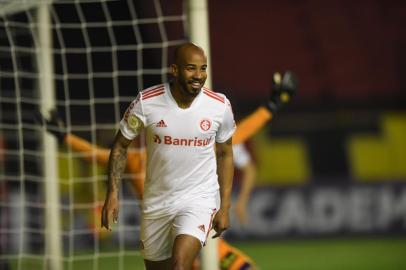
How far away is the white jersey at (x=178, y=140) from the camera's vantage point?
5.09 m

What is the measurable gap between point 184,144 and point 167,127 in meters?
0.12

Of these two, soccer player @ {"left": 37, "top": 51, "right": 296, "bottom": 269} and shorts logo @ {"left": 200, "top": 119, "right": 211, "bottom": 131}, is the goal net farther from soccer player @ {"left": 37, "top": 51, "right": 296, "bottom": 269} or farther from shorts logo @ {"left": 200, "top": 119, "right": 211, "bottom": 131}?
shorts logo @ {"left": 200, "top": 119, "right": 211, "bottom": 131}

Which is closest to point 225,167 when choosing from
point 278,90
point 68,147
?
point 278,90

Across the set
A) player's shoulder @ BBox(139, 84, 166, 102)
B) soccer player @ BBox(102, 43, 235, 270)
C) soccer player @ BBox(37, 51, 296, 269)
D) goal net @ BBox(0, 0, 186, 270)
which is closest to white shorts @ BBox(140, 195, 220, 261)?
soccer player @ BBox(102, 43, 235, 270)

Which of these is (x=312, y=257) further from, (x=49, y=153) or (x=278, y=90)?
(x=278, y=90)

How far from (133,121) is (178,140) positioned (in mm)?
244

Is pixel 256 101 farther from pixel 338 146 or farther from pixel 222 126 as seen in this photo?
pixel 222 126

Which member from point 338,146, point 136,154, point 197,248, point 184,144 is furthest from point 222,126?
point 338,146

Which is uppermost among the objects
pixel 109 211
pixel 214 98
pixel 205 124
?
pixel 214 98

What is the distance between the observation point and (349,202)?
11.7m

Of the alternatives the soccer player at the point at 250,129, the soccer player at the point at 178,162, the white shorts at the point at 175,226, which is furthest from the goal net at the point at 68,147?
the soccer player at the point at 178,162

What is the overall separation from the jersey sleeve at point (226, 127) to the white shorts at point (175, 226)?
311 mm

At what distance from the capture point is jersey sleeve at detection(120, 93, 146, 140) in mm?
5098

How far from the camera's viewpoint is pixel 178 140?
509 centimetres
